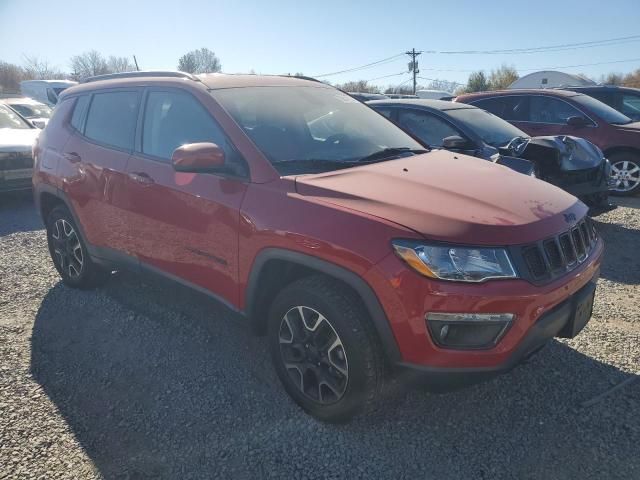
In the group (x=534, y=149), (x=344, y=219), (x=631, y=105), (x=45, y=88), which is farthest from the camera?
(x=45, y=88)

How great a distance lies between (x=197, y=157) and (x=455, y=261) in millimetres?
1432

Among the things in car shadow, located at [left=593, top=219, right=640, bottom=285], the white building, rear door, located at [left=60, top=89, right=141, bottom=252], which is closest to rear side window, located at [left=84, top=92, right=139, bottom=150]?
rear door, located at [left=60, top=89, right=141, bottom=252]

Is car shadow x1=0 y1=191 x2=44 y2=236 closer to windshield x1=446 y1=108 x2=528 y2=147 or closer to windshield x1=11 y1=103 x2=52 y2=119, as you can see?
windshield x1=446 y1=108 x2=528 y2=147

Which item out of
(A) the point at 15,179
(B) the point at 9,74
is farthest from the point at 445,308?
(B) the point at 9,74

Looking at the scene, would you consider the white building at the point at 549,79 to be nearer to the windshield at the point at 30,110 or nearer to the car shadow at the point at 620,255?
the car shadow at the point at 620,255

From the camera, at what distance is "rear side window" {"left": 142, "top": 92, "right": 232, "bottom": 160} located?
9.87 feet

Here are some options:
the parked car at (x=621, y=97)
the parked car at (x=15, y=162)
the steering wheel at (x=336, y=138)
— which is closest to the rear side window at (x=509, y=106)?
the parked car at (x=621, y=97)

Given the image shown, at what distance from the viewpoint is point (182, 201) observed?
303 centimetres

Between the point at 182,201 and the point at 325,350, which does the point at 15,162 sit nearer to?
the point at 182,201

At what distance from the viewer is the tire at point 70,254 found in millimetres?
4203

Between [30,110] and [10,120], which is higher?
[30,110]

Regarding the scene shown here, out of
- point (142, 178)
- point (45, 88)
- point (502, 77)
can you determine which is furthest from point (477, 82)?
point (142, 178)

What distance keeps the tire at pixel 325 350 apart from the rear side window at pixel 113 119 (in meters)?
1.83

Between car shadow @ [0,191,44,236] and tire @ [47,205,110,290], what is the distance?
7.85 ft
